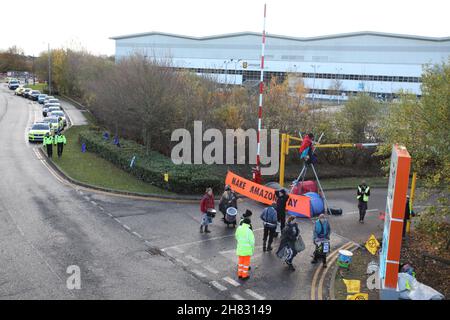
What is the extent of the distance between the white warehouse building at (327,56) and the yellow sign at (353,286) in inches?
2242

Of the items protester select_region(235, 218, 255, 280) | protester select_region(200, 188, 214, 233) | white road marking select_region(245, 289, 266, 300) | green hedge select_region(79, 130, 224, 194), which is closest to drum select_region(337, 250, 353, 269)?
protester select_region(235, 218, 255, 280)

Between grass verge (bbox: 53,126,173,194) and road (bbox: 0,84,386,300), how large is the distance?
45.2 inches

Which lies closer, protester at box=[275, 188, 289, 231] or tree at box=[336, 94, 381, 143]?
Result: protester at box=[275, 188, 289, 231]

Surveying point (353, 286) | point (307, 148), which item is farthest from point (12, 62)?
point (353, 286)

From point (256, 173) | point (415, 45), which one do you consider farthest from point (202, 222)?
point (415, 45)

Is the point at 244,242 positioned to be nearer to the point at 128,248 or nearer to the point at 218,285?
the point at 218,285

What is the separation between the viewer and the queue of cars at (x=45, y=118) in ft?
99.1

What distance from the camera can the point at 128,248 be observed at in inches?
483

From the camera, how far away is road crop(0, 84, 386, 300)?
988cm

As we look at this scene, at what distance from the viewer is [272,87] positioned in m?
28.6

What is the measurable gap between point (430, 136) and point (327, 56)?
2645 inches

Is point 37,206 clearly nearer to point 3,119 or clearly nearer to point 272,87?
point 272,87

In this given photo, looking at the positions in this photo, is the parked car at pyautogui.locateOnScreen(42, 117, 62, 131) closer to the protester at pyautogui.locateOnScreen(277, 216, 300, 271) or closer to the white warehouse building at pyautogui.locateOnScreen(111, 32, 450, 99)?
the protester at pyautogui.locateOnScreen(277, 216, 300, 271)

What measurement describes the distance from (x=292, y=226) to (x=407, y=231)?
6003mm
